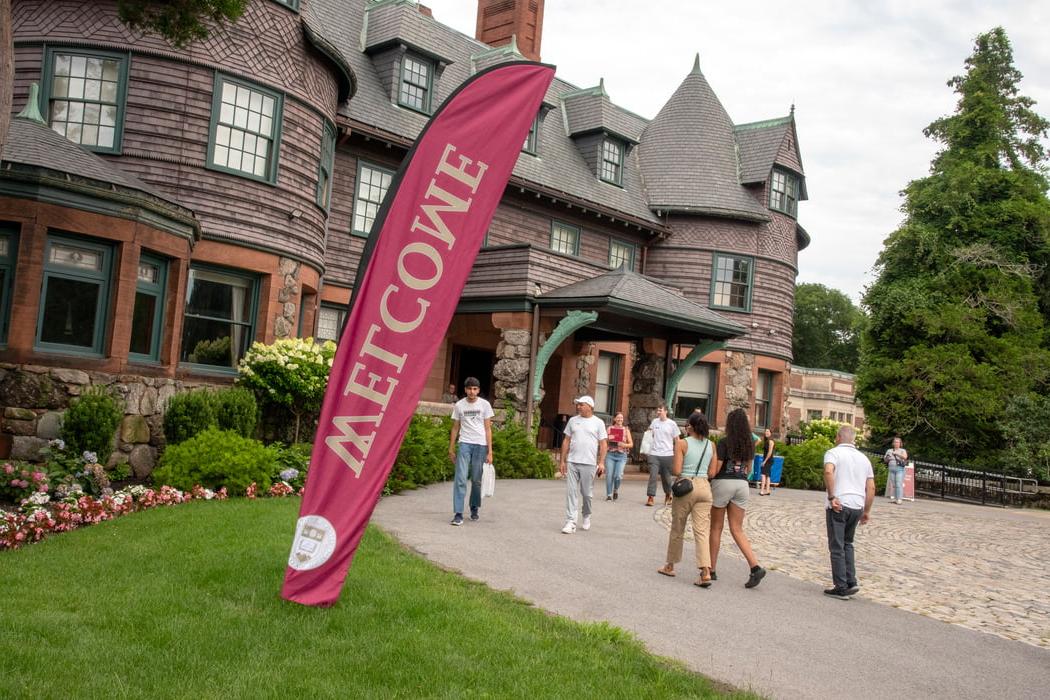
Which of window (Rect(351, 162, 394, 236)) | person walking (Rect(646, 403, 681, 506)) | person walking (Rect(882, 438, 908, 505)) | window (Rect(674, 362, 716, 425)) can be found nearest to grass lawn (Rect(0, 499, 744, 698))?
person walking (Rect(646, 403, 681, 506))

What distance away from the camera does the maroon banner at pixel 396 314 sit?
6324 millimetres

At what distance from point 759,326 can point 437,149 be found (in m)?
23.1

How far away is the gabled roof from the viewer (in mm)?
27719

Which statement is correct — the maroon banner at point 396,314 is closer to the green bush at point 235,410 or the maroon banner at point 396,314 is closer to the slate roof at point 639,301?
the green bush at point 235,410

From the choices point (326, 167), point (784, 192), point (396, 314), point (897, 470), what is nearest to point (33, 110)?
point (326, 167)

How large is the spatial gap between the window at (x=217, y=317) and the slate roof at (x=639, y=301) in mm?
6391

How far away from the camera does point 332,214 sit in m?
19.1

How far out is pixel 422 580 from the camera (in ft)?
24.6

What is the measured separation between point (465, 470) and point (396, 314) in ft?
16.8

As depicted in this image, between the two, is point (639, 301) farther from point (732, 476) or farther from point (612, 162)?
point (732, 476)

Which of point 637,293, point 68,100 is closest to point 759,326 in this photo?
point 637,293

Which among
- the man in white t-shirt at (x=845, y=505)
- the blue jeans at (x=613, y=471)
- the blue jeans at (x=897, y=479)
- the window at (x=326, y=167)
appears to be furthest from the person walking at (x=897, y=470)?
the window at (x=326, y=167)

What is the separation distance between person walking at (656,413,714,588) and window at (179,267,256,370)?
893cm

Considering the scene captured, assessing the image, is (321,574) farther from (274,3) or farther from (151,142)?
(274,3)
